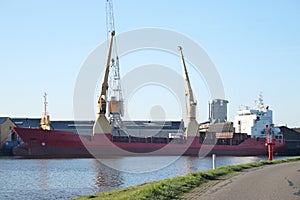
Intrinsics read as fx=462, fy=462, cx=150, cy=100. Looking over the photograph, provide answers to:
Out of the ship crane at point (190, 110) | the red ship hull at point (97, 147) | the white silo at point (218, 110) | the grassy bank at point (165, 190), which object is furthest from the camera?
the white silo at point (218, 110)

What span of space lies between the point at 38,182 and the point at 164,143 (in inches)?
1420

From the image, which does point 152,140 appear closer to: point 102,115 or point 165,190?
point 102,115

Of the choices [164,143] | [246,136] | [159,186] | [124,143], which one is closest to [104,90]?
[124,143]

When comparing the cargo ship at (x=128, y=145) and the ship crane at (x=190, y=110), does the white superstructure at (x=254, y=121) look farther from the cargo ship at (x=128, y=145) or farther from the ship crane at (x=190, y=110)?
the ship crane at (x=190, y=110)

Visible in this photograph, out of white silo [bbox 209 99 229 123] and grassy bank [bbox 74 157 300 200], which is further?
white silo [bbox 209 99 229 123]

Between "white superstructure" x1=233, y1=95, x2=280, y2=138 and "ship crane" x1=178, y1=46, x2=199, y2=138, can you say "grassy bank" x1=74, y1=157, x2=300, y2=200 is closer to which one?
"ship crane" x1=178, y1=46, x2=199, y2=138

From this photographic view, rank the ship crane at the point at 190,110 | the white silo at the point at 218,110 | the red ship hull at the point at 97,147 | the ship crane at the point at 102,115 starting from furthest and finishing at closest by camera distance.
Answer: the white silo at the point at 218,110, the ship crane at the point at 190,110, the ship crane at the point at 102,115, the red ship hull at the point at 97,147

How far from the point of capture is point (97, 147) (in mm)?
51062

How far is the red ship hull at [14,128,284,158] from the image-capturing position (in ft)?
160

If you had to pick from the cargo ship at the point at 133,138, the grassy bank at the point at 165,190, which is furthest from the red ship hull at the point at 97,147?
the grassy bank at the point at 165,190

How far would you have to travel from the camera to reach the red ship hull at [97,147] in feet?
160

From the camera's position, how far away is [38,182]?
21578 mm

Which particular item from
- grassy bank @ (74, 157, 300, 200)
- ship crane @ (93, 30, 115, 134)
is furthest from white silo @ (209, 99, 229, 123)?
grassy bank @ (74, 157, 300, 200)

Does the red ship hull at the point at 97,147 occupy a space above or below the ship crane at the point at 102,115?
below
